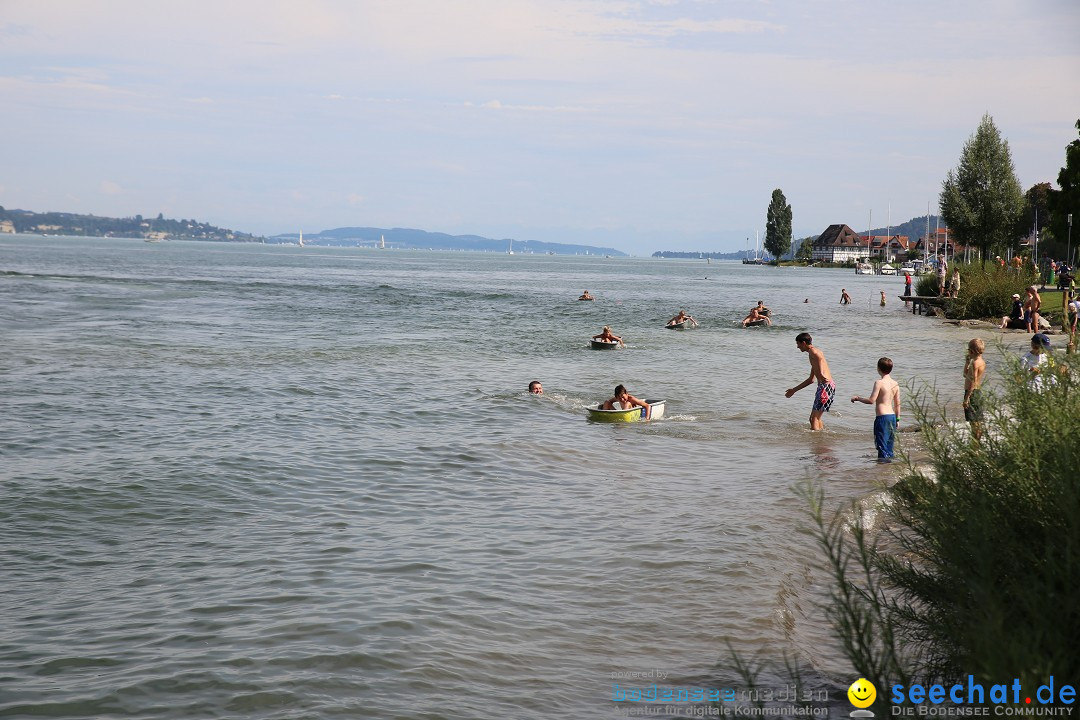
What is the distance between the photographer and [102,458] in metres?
14.7

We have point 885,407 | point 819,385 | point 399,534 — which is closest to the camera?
point 399,534

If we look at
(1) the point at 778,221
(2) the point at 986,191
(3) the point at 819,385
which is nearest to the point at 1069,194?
(2) the point at 986,191

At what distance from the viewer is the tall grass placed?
3766mm

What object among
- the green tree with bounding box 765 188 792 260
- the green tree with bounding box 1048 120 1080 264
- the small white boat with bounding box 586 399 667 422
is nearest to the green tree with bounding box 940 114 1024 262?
the green tree with bounding box 1048 120 1080 264

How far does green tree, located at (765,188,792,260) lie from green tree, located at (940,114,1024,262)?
417 ft

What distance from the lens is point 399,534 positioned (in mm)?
10836

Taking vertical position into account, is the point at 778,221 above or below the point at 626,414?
above

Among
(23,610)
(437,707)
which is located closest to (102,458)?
(23,610)

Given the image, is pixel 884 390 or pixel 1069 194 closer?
pixel 884 390

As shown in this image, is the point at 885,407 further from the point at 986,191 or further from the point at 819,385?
the point at 986,191

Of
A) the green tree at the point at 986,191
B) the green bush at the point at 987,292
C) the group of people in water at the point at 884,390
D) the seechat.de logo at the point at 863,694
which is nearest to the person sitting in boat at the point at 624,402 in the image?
the group of people in water at the point at 884,390

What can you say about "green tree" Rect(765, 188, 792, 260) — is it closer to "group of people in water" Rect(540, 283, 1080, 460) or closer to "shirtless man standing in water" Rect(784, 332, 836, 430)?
"group of people in water" Rect(540, 283, 1080, 460)

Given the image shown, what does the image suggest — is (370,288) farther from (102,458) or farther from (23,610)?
(23,610)

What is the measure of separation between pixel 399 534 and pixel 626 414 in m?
8.11
